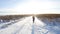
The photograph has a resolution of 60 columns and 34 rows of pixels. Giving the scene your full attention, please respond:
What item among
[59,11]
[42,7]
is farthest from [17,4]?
[59,11]

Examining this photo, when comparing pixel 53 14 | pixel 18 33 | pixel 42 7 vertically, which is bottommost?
pixel 18 33

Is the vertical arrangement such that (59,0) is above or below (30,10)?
above

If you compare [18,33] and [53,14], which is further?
[53,14]

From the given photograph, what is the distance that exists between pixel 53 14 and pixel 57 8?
0.53ft

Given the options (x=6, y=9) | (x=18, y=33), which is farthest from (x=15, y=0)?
(x=18, y=33)

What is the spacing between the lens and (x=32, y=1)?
220 centimetres

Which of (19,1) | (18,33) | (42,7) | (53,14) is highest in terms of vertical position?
(19,1)

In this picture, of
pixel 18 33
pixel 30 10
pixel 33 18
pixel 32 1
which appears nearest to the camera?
pixel 18 33

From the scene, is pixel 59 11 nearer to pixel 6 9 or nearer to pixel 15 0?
pixel 15 0

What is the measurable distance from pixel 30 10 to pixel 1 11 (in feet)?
2.02

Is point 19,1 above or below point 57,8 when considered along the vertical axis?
above

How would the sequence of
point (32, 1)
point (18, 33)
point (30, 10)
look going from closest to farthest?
point (18, 33) < point (32, 1) < point (30, 10)

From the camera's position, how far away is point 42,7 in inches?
92.2

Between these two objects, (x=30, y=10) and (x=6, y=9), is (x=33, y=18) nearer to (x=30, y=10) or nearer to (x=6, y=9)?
(x=30, y=10)
